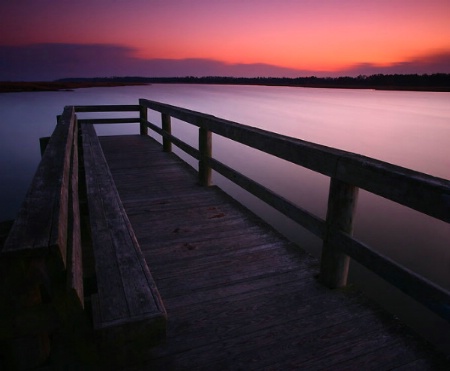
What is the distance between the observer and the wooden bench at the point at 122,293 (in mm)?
1435

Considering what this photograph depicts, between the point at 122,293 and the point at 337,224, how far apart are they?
5.27 ft

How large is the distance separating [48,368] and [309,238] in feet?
26.1

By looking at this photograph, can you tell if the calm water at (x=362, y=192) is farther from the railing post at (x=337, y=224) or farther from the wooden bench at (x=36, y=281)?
the wooden bench at (x=36, y=281)

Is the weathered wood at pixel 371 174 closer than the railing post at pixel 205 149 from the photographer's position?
Yes

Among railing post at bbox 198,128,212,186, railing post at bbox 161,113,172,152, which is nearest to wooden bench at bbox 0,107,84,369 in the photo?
railing post at bbox 198,128,212,186

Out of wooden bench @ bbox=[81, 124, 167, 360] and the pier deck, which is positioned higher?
wooden bench @ bbox=[81, 124, 167, 360]

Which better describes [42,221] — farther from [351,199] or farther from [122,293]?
[351,199]

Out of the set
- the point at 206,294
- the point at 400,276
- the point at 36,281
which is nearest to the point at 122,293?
the point at 36,281

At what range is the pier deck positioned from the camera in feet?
6.65

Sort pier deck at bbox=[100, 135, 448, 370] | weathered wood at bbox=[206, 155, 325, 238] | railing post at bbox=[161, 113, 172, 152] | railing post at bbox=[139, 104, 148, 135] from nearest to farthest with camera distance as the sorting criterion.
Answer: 1. pier deck at bbox=[100, 135, 448, 370]
2. weathered wood at bbox=[206, 155, 325, 238]
3. railing post at bbox=[161, 113, 172, 152]
4. railing post at bbox=[139, 104, 148, 135]

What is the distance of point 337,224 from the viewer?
248 centimetres

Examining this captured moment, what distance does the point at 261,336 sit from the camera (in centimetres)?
221

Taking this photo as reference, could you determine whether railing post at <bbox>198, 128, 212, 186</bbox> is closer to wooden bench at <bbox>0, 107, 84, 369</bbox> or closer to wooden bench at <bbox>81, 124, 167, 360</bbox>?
wooden bench at <bbox>81, 124, 167, 360</bbox>

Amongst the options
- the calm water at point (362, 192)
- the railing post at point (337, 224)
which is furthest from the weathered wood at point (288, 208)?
the calm water at point (362, 192)
